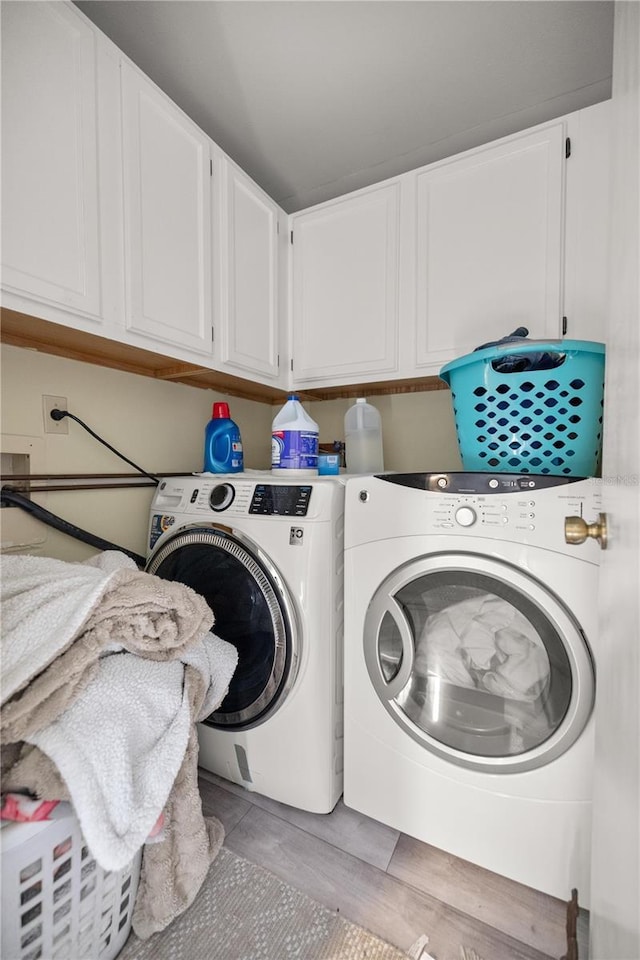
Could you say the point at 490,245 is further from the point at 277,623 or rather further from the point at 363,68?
the point at 277,623

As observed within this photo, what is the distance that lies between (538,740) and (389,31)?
1.93m

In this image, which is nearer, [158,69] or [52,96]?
[52,96]

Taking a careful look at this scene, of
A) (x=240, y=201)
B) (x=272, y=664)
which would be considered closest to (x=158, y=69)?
(x=240, y=201)

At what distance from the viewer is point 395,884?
41.9 inches

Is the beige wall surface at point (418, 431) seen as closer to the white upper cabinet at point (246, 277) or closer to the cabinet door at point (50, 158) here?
the white upper cabinet at point (246, 277)

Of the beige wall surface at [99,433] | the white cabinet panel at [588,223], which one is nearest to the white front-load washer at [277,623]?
the beige wall surface at [99,433]

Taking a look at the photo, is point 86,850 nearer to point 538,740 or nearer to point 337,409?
point 538,740

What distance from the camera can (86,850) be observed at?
0.79m

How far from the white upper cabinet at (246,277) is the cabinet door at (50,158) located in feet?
1.53

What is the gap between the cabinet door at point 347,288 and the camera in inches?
63.3

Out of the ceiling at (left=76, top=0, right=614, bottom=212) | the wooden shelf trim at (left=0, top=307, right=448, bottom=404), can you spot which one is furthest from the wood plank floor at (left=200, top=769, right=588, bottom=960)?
the ceiling at (left=76, top=0, right=614, bottom=212)

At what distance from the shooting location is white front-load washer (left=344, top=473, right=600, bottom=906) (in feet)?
3.05

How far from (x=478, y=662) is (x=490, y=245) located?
1380 mm

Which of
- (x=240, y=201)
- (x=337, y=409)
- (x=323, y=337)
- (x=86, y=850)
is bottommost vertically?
(x=86, y=850)
